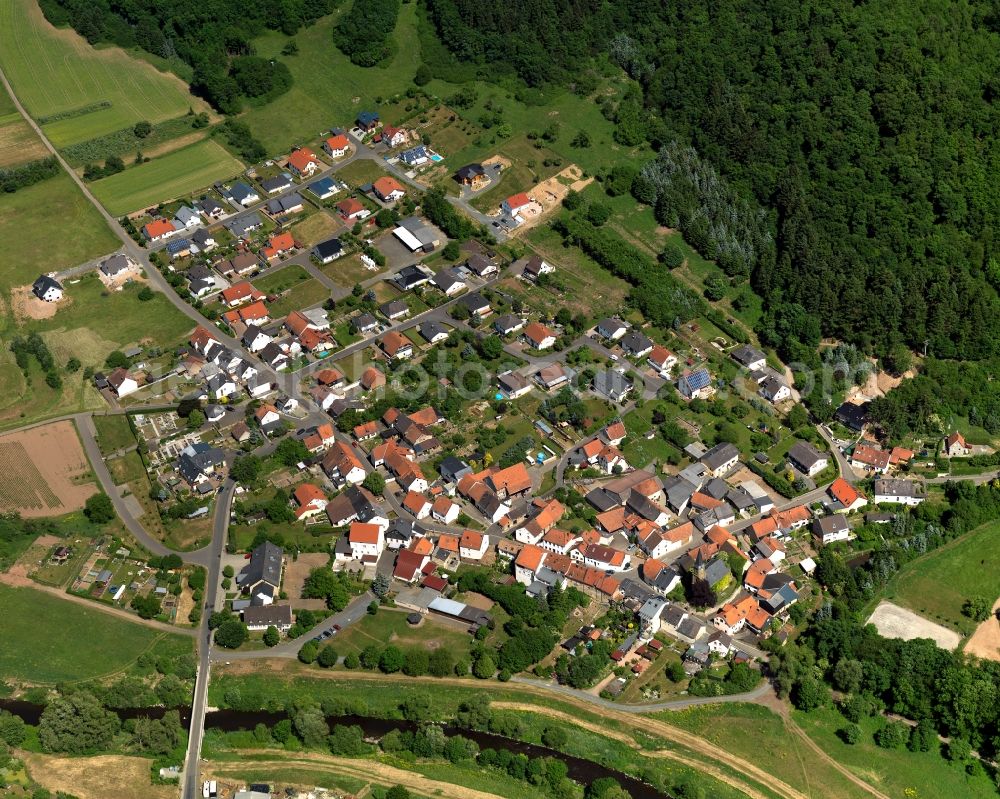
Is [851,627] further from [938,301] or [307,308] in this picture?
[307,308]

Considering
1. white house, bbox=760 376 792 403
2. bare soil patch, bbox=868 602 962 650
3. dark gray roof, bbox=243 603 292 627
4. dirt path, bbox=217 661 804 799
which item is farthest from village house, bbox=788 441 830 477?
dark gray roof, bbox=243 603 292 627

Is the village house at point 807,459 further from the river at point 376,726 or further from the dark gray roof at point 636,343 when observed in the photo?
the river at point 376,726

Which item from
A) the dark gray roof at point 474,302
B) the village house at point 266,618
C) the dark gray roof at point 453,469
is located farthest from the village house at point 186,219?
the village house at point 266,618

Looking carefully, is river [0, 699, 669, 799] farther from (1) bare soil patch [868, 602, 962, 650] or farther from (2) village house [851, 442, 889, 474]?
(2) village house [851, 442, 889, 474]

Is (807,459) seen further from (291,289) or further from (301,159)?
(301,159)

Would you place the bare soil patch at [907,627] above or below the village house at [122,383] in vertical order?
below
